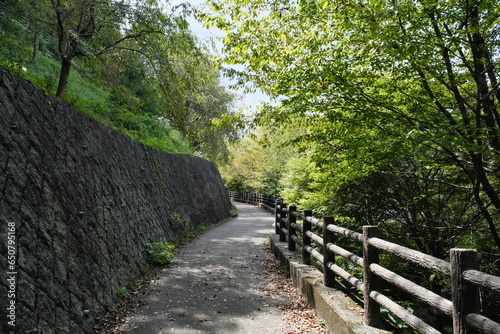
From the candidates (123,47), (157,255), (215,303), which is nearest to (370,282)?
(215,303)

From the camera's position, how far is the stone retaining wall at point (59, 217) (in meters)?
3.08

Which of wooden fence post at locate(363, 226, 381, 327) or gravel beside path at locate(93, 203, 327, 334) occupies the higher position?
wooden fence post at locate(363, 226, 381, 327)

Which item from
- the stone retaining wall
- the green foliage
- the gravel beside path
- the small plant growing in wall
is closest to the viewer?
the stone retaining wall

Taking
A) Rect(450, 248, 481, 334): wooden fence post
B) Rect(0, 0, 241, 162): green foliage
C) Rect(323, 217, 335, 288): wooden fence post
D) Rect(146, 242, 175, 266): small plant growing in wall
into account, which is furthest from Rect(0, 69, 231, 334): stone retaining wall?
Rect(450, 248, 481, 334): wooden fence post

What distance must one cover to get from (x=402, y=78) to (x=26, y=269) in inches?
235

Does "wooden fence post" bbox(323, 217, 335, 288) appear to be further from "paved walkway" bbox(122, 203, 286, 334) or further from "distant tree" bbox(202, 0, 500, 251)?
"distant tree" bbox(202, 0, 500, 251)

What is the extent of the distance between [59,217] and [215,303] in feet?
8.36

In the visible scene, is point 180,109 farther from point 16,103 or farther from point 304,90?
point 16,103

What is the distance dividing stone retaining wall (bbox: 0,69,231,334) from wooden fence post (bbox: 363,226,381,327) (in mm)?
3200

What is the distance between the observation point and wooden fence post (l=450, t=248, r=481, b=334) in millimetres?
2152

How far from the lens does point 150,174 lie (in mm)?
9172

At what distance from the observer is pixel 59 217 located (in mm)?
3998

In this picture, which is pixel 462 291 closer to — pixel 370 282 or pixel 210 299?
pixel 370 282

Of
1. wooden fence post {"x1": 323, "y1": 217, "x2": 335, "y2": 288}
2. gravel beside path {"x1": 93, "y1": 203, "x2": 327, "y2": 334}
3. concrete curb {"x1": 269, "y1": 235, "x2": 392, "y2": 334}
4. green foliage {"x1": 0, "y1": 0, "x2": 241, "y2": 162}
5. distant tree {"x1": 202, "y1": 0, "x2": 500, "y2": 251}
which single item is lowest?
gravel beside path {"x1": 93, "y1": 203, "x2": 327, "y2": 334}
